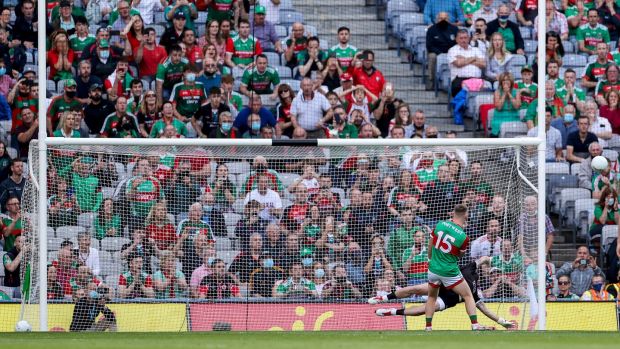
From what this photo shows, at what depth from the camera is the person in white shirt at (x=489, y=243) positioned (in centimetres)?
1554

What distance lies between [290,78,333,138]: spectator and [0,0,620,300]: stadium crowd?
3cm

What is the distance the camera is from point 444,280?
47.9 feet

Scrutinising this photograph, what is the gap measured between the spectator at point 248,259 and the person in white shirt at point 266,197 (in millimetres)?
337

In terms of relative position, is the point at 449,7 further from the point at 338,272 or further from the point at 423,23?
the point at 338,272

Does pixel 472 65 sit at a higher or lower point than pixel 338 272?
higher

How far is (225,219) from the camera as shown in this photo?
15094 mm

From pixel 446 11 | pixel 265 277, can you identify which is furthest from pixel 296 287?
pixel 446 11

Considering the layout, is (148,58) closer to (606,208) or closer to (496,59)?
(496,59)

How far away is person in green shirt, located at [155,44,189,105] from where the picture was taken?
58.1 feet

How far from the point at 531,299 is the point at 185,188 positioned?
426 centimetres

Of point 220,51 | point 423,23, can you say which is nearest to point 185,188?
point 220,51

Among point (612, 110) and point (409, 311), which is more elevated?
point (612, 110)

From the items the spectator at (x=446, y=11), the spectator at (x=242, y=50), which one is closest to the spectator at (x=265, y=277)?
the spectator at (x=242, y=50)

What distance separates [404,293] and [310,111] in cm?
352
